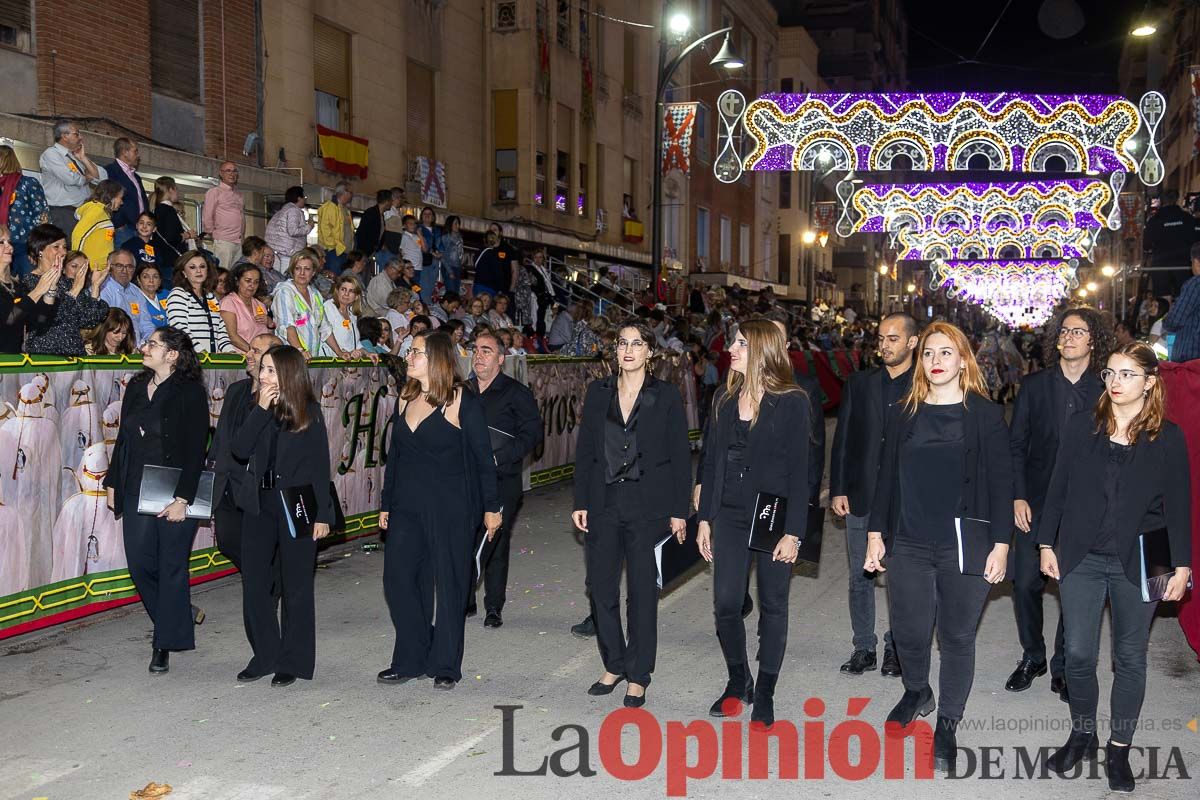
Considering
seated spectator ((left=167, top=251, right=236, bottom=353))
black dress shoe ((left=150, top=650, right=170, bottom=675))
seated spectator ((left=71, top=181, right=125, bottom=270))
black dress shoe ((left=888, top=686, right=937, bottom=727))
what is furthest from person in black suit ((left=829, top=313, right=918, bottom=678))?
seated spectator ((left=71, top=181, right=125, bottom=270))

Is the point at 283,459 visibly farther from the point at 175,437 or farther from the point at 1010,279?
the point at 1010,279

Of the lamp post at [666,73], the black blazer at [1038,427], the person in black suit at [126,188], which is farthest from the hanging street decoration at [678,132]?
the black blazer at [1038,427]

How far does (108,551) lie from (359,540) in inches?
128

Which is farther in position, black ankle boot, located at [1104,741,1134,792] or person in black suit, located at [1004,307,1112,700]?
person in black suit, located at [1004,307,1112,700]

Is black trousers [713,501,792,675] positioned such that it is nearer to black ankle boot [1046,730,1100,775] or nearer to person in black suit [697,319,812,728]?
person in black suit [697,319,812,728]

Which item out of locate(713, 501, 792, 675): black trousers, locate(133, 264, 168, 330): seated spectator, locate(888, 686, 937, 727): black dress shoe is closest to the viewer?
locate(888, 686, 937, 727): black dress shoe

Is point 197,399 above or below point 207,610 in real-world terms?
above

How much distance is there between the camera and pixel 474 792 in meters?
4.92

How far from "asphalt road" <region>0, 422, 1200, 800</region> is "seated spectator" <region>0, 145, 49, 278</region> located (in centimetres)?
396

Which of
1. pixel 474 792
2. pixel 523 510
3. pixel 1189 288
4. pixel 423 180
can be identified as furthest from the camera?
pixel 423 180

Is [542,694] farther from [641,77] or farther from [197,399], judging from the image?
[641,77]

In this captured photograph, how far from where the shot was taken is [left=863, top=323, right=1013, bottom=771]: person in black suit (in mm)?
5387

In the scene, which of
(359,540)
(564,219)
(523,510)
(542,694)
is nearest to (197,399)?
(542,694)

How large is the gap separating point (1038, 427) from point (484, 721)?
11.0 feet
